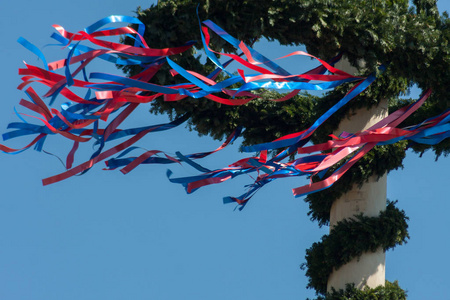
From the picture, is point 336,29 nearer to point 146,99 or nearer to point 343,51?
point 343,51

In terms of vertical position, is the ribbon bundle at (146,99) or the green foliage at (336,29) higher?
the green foliage at (336,29)

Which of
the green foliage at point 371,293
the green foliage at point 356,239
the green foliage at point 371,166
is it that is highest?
the green foliage at point 371,166

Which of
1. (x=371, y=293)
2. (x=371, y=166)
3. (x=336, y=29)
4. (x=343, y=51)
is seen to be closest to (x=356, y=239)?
(x=371, y=293)

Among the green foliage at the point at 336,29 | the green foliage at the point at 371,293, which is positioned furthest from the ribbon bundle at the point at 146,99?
the green foliage at the point at 371,293

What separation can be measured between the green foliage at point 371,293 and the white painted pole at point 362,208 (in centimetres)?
13

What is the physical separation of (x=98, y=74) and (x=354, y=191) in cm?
324

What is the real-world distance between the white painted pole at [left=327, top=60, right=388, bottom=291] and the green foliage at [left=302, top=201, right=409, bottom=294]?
0.08 metres

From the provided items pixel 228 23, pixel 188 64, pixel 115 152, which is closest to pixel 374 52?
pixel 228 23

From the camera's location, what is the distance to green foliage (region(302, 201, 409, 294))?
7.52 metres

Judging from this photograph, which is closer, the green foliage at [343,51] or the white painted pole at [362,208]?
the green foliage at [343,51]

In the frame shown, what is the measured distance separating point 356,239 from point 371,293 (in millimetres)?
559

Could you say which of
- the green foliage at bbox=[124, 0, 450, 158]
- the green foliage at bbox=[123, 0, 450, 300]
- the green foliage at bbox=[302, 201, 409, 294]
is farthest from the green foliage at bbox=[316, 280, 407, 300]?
the green foliage at bbox=[124, 0, 450, 158]

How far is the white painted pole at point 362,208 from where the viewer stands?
7559 mm

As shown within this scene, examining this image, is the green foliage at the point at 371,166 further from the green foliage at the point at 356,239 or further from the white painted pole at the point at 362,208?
the green foliage at the point at 356,239
